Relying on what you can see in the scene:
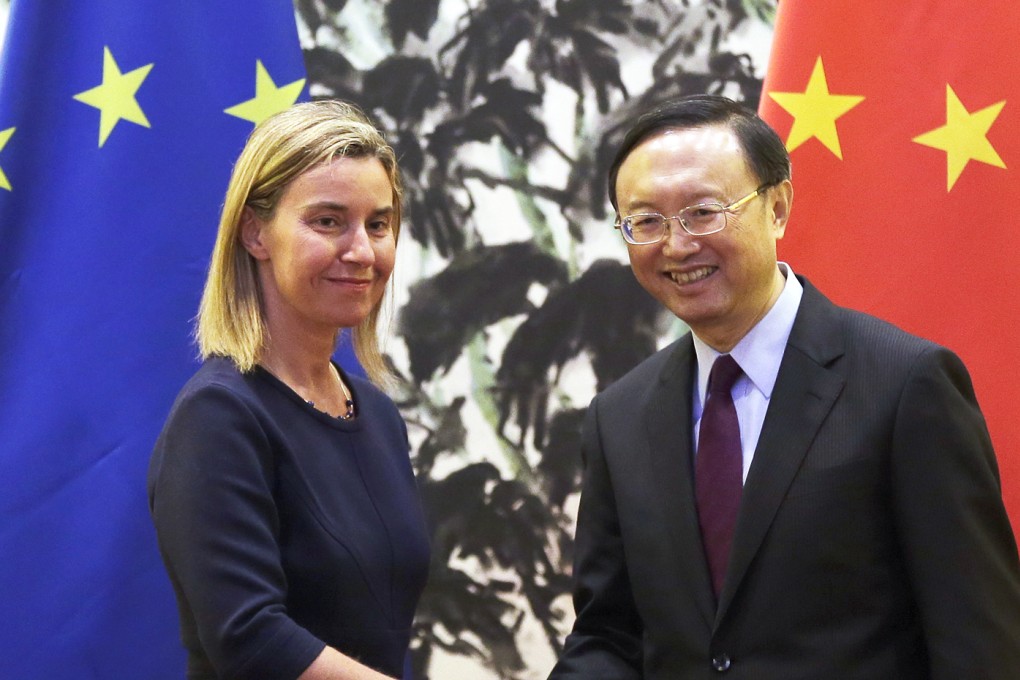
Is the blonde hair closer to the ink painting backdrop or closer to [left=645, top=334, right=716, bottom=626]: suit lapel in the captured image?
[left=645, top=334, right=716, bottom=626]: suit lapel

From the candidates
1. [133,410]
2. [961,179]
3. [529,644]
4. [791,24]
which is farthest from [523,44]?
[529,644]

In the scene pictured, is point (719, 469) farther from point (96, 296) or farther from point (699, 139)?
point (96, 296)

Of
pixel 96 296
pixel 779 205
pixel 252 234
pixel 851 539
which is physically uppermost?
pixel 779 205

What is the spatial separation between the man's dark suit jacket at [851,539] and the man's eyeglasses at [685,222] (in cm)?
17

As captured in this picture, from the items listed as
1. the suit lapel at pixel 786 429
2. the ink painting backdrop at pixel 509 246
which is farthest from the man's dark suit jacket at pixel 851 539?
the ink painting backdrop at pixel 509 246

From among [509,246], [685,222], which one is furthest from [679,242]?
[509,246]

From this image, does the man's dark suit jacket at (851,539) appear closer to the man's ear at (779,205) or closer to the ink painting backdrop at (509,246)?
the man's ear at (779,205)

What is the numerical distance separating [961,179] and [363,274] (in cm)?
119

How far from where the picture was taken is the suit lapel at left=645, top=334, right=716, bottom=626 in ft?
5.14

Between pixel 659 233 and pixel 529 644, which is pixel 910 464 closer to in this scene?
pixel 659 233

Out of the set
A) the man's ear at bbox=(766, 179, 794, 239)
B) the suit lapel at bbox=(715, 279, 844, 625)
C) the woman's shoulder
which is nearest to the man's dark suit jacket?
the suit lapel at bbox=(715, 279, 844, 625)

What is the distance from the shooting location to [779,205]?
169 cm

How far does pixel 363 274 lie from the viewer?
1.72 meters

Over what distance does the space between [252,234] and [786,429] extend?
82 cm
